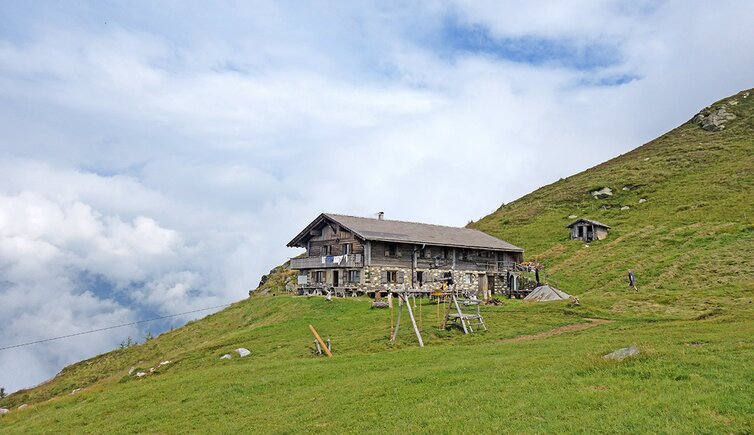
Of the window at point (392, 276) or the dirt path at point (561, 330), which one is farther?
the window at point (392, 276)

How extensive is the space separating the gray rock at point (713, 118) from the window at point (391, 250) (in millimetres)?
106871

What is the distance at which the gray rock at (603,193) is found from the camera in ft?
340

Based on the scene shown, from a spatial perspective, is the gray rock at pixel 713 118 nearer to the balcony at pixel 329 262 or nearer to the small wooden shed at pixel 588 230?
the small wooden shed at pixel 588 230

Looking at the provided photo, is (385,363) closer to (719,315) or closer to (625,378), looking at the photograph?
(625,378)

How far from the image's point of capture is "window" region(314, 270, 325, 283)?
63906 millimetres

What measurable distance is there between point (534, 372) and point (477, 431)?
6.75 meters

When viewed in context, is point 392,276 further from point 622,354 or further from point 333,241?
point 622,354

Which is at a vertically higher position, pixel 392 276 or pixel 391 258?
pixel 391 258

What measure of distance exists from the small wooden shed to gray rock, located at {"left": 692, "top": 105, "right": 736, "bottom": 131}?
69704 millimetres

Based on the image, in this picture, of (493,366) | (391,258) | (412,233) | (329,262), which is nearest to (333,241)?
(329,262)

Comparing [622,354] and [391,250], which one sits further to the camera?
[391,250]

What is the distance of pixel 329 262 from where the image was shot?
202 ft

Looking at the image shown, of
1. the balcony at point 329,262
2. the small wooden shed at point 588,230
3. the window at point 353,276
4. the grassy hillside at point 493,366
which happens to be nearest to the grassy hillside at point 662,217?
the grassy hillside at point 493,366

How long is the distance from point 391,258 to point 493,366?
35.9m
